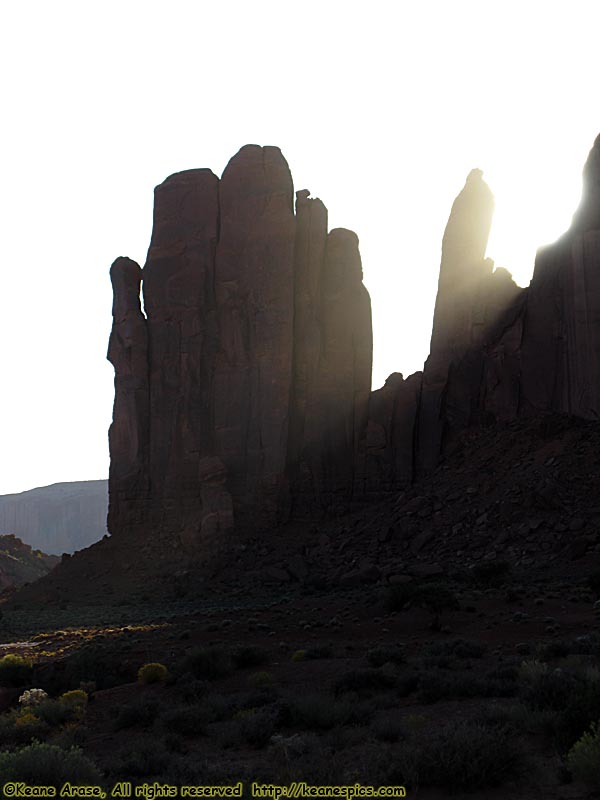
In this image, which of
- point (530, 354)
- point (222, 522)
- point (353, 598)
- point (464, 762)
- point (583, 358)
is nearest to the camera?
point (464, 762)

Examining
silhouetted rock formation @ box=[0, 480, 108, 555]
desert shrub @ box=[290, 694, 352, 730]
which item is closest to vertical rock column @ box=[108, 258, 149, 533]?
desert shrub @ box=[290, 694, 352, 730]

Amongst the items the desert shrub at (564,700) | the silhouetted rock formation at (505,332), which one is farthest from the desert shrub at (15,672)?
the silhouetted rock formation at (505,332)

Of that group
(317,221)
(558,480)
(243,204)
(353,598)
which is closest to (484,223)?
(317,221)

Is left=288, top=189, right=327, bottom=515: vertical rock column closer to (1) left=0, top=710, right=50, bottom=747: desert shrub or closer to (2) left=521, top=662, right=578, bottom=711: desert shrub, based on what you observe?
(1) left=0, top=710, right=50, bottom=747: desert shrub

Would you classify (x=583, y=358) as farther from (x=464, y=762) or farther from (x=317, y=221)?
(x=464, y=762)

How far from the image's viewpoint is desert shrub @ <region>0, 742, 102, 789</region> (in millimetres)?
10633

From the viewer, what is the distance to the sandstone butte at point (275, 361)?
5016cm

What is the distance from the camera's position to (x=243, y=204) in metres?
56.2

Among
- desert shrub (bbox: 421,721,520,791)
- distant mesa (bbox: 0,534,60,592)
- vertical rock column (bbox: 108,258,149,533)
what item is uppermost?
vertical rock column (bbox: 108,258,149,533)

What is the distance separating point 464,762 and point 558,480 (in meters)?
31.1

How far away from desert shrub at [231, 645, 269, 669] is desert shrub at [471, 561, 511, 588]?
1203cm

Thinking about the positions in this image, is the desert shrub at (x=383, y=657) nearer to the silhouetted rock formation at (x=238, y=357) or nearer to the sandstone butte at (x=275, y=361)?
the sandstone butte at (x=275, y=361)

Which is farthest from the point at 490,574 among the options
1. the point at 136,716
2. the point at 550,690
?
the point at 550,690

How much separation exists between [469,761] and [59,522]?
626 feet
